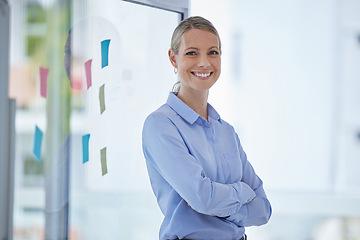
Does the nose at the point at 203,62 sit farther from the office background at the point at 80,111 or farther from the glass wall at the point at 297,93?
the glass wall at the point at 297,93

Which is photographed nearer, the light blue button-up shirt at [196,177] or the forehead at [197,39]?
the light blue button-up shirt at [196,177]

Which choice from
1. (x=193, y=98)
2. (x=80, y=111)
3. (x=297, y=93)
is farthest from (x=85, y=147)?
(x=297, y=93)

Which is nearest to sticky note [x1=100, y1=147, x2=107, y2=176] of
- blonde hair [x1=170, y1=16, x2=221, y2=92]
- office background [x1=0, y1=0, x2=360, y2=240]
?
office background [x1=0, y1=0, x2=360, y2=240]

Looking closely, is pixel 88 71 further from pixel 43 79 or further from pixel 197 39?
pixel 197 39

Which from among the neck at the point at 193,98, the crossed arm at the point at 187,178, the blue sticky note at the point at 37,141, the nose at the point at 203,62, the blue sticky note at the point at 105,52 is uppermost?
the blue sticky note at the point at 105,52

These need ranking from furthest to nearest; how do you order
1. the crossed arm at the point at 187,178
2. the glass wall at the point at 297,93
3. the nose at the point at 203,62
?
the glass wall at the point at 297,93 → the nose at the point at 203,62 → the crossed arm at the point at 187,178

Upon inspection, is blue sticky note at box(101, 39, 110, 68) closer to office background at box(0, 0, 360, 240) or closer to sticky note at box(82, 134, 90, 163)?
office background at box(0, 0, 360, 240)

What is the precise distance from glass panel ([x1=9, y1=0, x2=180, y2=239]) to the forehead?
10.1 inches

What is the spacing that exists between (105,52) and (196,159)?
17.1 inches

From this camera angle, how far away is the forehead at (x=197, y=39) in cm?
126

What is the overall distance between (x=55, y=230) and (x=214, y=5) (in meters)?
2.30

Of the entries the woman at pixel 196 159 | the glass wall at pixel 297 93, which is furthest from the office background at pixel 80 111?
the glass wall at pixel 297 93

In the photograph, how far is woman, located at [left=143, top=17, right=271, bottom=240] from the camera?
1152mm

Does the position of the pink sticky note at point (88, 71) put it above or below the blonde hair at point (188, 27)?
below
